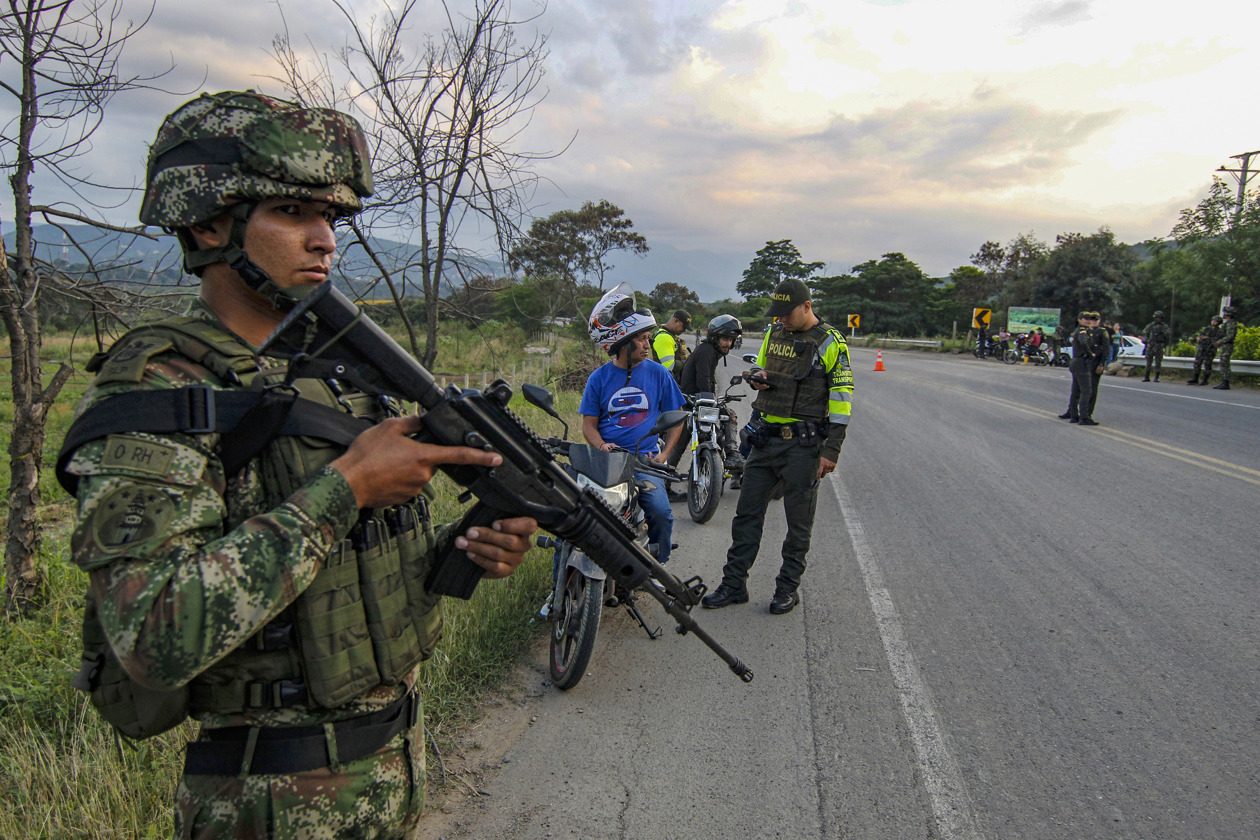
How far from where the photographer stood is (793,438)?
4934 mm

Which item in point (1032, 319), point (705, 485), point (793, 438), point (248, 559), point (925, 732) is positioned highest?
point (1032, 319)

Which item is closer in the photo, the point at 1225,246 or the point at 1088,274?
the point at 1225,246

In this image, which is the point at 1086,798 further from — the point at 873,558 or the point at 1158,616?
the point at 873,558

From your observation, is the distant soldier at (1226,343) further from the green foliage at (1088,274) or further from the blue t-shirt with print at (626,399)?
the green foliage at (1088,274)

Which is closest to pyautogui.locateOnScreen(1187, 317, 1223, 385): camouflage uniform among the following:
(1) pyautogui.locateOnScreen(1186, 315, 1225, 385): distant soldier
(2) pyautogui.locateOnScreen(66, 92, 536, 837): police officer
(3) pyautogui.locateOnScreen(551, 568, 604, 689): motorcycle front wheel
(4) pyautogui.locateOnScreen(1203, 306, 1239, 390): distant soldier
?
(1) pyautogui.locateOnScreen(1186, 315, 1225, 385): distant soldier

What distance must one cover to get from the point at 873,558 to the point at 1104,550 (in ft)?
6.02

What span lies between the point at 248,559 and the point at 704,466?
6.18 metres

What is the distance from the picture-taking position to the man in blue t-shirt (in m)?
4.93

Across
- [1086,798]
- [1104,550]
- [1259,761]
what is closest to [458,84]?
[1086,798]

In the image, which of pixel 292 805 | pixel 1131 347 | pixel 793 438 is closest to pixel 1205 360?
pixel 1131 347

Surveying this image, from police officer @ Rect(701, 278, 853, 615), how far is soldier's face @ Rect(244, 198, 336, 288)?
3.88m

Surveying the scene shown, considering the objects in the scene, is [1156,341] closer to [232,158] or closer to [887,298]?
[232,158]

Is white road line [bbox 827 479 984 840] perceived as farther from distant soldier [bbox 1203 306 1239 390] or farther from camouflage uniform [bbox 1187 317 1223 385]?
camouflage uniform [bbox 1187 317 1223 385]

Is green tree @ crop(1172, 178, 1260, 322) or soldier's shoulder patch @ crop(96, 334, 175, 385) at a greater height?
green tree @ crop(1172, 178, 1260, 322)
